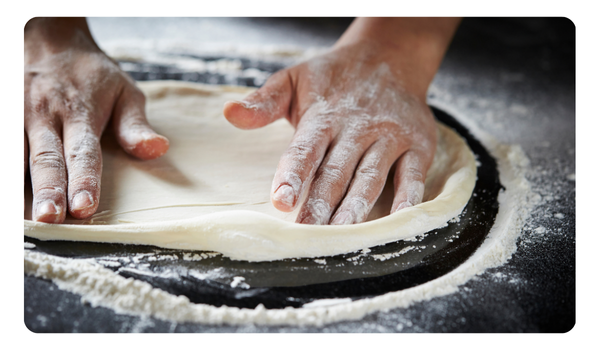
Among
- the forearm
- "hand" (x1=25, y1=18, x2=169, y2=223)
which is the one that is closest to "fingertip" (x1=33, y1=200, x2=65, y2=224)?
"hand" (x1=25, y1=18, x2=169, y2=223)

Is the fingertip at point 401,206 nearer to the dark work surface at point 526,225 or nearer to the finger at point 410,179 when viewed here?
the finger at point 410,179

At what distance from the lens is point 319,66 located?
3.62 ft

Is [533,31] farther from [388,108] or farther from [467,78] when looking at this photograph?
[388,108]

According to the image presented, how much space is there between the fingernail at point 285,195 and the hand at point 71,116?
33cm

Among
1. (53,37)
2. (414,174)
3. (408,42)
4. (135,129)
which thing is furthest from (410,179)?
(53,37)

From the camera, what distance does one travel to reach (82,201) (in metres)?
0.79

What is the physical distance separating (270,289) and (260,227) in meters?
0.11

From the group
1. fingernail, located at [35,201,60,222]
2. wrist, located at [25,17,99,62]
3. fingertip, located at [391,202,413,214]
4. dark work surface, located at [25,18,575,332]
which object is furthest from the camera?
wrist, located at [25,17,99,62]

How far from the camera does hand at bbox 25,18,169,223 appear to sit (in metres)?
0.81

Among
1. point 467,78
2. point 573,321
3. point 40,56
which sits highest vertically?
point 40,56

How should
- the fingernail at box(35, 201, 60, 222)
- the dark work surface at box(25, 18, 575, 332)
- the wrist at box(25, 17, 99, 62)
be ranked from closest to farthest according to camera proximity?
the dark work surface at box(25, 18, 575, 332), the fingernail at box(35, 201, 60, 222), the wrist at box(25, 17, 99, 62)

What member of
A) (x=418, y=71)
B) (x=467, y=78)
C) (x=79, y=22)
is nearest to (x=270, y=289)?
(x=418, y=71)

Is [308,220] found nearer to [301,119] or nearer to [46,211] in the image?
[301,119]

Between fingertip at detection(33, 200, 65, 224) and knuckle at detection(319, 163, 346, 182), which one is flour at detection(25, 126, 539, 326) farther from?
knuckle at detection(319, 163, 346, 182)
